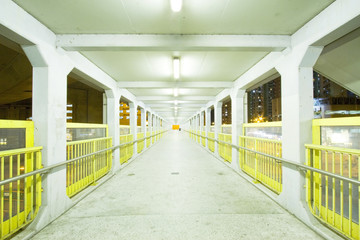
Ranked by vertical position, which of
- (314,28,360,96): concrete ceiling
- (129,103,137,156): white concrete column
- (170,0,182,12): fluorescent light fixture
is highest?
(170,0,182,12): fluorescent light fixture

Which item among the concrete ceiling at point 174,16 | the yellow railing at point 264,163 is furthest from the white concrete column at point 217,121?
the concrete ceiling at point 174,16

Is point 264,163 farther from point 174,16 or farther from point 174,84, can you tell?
point 174,84

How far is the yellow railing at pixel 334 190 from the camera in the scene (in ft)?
7.88

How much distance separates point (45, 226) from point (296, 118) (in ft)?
15.5

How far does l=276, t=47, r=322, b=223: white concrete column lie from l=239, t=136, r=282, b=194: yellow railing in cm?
66

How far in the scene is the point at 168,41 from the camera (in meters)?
3.32

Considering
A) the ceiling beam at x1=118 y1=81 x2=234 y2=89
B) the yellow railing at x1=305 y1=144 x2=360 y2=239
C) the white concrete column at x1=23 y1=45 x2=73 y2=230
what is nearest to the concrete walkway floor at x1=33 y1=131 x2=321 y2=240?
the white concrete column at x1=23 y1=45 x2=73 y2=230

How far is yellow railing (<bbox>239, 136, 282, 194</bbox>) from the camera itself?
409 centimetres

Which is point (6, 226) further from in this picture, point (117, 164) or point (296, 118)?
point (296, 118)

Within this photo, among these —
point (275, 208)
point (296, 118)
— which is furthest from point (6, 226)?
point (296, 118)

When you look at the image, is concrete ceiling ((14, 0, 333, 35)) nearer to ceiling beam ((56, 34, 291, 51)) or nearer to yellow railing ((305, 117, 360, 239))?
ceiling beam ((56, 34, 291, 51))

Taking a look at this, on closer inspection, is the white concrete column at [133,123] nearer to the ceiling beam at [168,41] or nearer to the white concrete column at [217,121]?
the white concrete column at [217,121]

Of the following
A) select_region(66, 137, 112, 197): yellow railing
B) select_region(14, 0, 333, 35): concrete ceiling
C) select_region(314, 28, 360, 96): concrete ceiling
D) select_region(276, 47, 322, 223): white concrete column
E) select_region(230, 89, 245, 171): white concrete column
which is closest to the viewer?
select_region(14, 0, 333, 35): concrete ceiling

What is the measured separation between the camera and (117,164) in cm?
646
